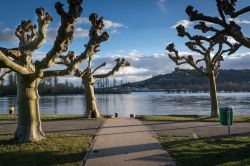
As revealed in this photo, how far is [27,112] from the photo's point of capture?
13.0 meters

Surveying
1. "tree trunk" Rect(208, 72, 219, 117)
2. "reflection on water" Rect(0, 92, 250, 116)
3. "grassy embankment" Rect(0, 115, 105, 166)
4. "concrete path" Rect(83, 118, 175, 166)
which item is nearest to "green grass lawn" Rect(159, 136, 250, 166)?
"concrete path" Rect(83, 118, 175, 166)

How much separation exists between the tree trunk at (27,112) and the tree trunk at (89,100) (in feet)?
38.4

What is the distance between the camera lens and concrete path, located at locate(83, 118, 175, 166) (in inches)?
362

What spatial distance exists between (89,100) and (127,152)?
15.0m

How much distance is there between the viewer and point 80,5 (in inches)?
415

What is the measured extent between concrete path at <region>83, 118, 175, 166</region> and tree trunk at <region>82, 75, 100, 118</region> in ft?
36.1

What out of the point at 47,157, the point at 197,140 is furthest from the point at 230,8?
the point at 47,157

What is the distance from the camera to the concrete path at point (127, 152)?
919 cm

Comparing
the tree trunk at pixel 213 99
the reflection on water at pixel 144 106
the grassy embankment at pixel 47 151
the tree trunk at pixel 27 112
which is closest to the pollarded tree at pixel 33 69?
the tree trunk at pixel 27 112

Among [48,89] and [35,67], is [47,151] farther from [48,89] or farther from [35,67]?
[48,89]

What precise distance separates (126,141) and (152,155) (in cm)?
270

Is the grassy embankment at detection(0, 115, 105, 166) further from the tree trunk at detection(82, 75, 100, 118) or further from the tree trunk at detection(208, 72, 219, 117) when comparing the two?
the tree trunk at detection(208, 72, 219, 117)

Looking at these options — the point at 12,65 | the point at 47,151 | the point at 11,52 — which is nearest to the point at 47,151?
the point at 47,151

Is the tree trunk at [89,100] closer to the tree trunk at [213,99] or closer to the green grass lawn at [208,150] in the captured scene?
the tree trunk at [213,99]
